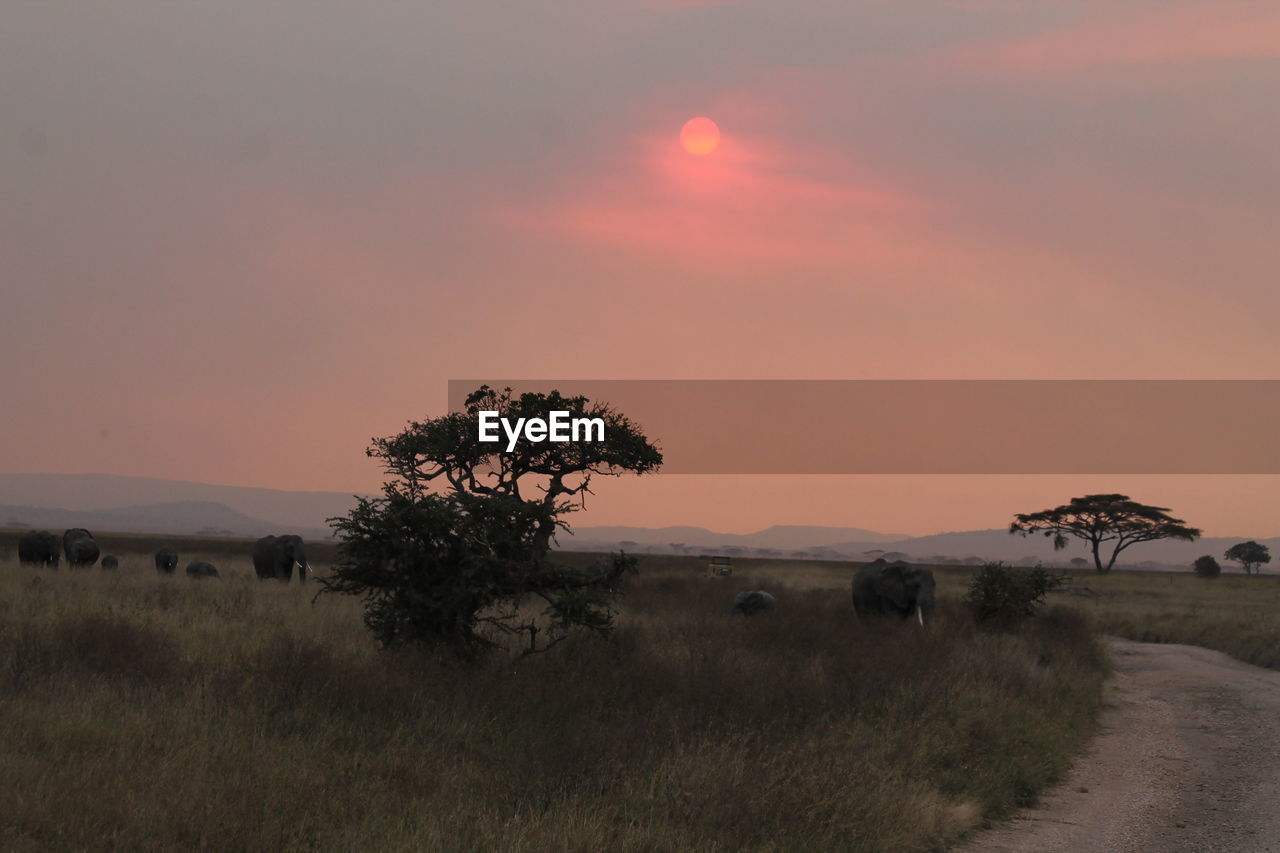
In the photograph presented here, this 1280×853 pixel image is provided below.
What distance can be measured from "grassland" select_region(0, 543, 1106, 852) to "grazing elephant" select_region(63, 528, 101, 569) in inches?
1010

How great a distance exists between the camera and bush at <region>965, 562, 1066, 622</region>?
1144 inches

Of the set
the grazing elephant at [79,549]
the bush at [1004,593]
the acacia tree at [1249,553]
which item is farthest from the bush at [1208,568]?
the grazing elephant at [79,549]

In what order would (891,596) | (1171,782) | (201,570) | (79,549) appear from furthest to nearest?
1. (79,549)
2. (201,570)
3. (891,596)
4. (1171,782)

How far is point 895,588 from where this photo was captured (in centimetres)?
2864

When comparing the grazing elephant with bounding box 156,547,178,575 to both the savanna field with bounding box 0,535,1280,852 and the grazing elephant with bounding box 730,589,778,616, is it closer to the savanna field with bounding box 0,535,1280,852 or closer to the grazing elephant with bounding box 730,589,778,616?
the savanna field with bounding box 0,535,1280,852

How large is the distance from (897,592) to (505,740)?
19.4 meters

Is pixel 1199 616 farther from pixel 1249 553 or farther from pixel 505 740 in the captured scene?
pixel 1249 553

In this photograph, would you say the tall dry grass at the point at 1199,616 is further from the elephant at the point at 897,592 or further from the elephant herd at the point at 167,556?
Answer: the elephant herd at the point at 167,556

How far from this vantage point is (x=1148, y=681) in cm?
2330

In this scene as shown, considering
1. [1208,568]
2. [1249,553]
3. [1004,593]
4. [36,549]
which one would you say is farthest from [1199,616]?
[1249,553]

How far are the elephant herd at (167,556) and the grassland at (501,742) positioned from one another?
20946 mm

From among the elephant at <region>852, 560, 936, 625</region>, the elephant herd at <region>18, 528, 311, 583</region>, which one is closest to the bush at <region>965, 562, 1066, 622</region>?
the elephant at <region>852, 560, 936, 625</region>

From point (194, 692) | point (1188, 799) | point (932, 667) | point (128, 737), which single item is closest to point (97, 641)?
point (194, 692)

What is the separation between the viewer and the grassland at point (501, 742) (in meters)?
8.01
